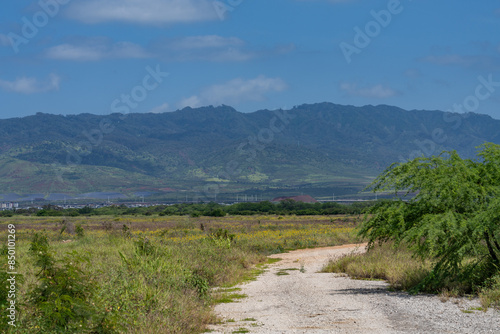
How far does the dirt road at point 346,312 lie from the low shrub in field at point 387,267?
618mm

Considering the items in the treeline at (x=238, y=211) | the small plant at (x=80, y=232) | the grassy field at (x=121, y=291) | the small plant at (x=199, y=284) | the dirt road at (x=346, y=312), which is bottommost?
the treeline at (x=238, y=211)

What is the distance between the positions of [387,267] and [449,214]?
5641 millimetres

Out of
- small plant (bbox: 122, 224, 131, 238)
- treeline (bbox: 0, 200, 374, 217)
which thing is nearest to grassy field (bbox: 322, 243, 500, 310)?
small plant (bbox: 122, 224, 131, 238)

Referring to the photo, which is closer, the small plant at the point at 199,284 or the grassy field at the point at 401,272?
the grassy field at the point at 401,272

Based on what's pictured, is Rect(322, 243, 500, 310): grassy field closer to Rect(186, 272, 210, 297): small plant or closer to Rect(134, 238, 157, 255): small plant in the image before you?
Rect(186, 272, 210, 297): small plant

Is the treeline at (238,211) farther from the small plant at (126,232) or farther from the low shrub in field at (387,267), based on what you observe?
the low shrub in field at (387,267)

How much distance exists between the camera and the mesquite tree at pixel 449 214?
558 inches

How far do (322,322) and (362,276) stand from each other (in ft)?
27.4

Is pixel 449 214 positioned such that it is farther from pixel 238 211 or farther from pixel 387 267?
pixel 238 211

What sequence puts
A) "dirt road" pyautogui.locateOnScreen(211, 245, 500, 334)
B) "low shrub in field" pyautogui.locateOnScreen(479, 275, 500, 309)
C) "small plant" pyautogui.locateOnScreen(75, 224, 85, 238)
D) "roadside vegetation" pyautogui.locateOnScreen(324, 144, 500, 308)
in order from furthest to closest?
1. "small plant" pyautogui.locateOnScreen(75, 224, 85, 238)
2. "roadside vegetation" pyautogui.locateOnScreen(324, 144, 500, 308)
3. "low shrub in field" pyautogui.locateOnScreen(479, 275, 500, 309)
4. "dirt road" pyautogui.locateOnScreen(211, 245, 500, 334)

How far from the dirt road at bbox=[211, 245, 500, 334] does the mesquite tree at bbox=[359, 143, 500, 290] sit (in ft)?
4.08

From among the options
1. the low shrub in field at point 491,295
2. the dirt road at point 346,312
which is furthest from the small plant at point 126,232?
the low shrub in field at point 491,295

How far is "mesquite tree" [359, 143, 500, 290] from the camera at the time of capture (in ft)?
46.5

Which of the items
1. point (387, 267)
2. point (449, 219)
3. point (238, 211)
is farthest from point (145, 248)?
point (238, 211)
